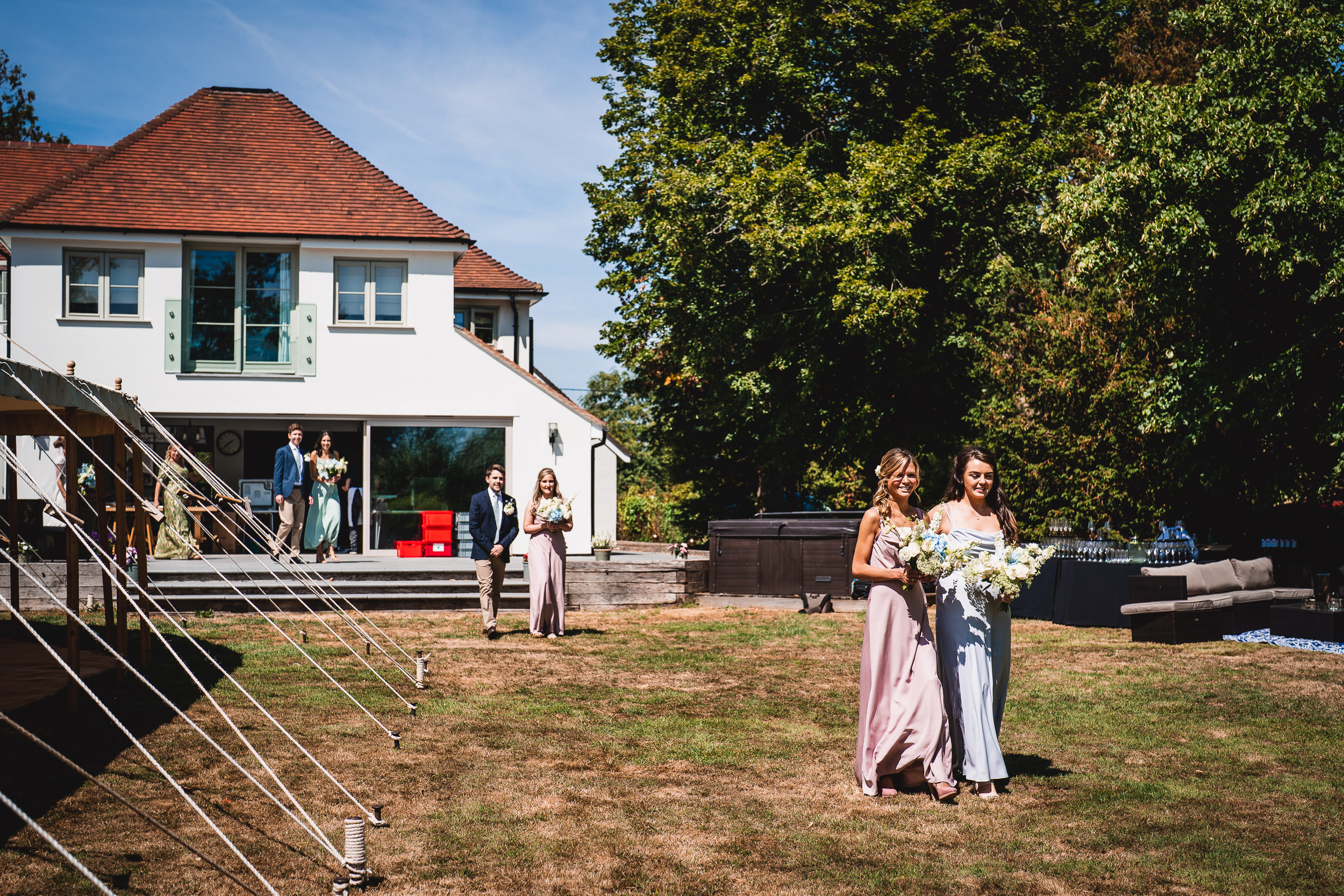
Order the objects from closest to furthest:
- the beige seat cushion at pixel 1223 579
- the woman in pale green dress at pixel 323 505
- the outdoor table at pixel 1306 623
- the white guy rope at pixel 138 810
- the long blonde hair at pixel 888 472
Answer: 1. the white guy rope at pixel 138 810
2. the long blonde hair at pixel 888 472
3. the outdoor table at pixel 1306 623
4. the beige seat cushion at pixel 1223 579
5. the woman in pale green dress at pixel 323 505

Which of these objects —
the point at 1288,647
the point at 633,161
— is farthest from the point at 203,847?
the point at 633,161

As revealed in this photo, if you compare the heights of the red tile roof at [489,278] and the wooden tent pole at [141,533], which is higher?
the red tile roof at [489,278]

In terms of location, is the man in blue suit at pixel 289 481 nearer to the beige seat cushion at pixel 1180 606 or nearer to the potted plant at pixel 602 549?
the potted plant at pixel 602 549

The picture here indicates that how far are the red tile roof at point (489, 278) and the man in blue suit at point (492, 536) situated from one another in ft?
46.2

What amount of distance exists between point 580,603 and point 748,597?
2842 mm

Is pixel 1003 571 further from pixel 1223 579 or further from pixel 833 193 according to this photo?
pixel 833 193

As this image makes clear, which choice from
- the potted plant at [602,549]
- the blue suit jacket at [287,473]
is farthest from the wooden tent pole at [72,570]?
the potted plant at [602,549]

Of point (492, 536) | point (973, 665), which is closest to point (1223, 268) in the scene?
point (492, 536)

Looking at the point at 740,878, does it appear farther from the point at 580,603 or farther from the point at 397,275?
the point at 397,275

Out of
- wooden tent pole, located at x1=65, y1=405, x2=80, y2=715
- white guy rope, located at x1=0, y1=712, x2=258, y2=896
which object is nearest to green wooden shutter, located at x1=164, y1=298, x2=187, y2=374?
wooden tent pole, located at x1=65, y1=405, x2=80, y2=715

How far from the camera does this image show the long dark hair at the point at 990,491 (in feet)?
22.5

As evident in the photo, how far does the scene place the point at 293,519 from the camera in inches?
710

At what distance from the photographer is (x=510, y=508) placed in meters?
13.4

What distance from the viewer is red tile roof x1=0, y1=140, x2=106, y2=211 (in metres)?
24.4
